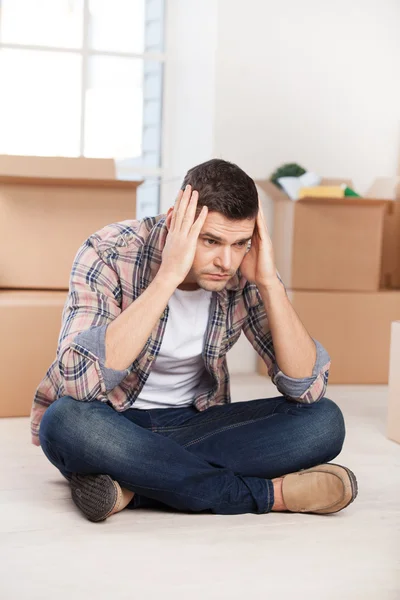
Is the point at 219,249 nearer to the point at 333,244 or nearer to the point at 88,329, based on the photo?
the point at 88,329

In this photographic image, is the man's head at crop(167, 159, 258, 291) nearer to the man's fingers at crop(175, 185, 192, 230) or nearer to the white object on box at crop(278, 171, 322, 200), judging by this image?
the man's fingers at crop(175, 185, 192, 230)

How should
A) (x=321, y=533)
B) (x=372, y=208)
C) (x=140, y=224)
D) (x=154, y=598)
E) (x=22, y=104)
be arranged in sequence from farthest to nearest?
(x=22, y=104)
(x=372, y=208)
(x=140, y=224)
(x=321, y=533)
(x=154, y=598)

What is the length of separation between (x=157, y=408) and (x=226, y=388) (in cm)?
16

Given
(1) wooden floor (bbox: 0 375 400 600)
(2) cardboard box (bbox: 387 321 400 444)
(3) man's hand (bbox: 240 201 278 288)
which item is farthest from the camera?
(2) cardboard box (bbox: 387 321 400 444)

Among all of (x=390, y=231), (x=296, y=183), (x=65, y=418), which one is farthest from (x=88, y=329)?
(x=390, y=231)

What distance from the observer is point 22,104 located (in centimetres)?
364

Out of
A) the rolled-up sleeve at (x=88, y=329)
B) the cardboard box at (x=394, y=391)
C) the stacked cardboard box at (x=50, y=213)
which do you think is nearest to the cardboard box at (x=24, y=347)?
the stacked cardboard box at (x=50, y=213)

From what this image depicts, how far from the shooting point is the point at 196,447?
170cm

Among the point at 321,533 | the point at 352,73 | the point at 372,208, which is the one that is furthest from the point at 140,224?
the point at 352,73

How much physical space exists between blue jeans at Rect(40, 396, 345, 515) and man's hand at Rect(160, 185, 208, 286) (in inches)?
11.3

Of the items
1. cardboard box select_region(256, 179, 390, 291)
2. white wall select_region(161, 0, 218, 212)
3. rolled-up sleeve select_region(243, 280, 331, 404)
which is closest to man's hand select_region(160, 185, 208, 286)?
rolled-up sleeve select_region(243, 280, 331, 404)

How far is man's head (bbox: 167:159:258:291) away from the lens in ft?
5.10

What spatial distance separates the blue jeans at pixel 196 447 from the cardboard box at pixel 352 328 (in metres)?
1.46

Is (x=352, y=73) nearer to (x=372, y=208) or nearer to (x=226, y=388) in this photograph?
(x=372, y=208)
